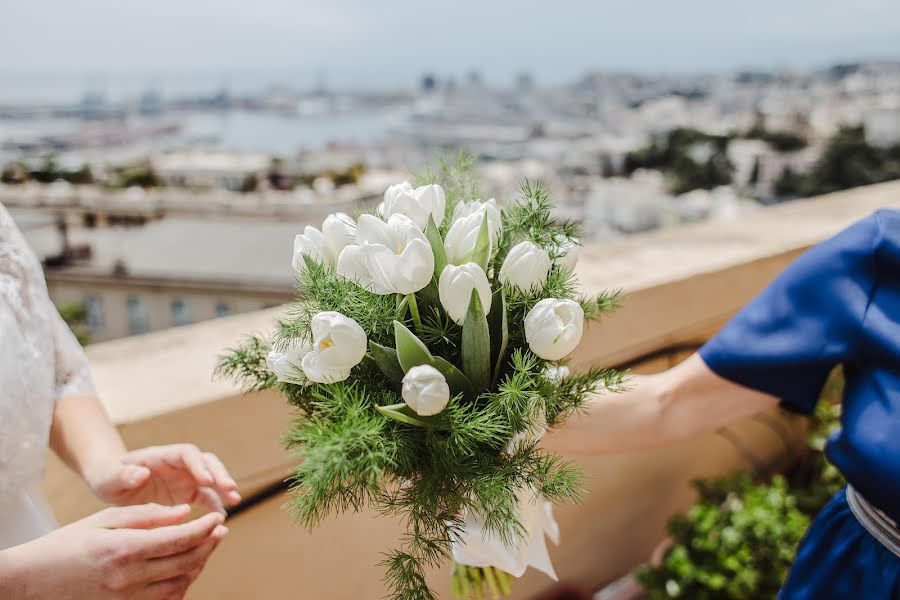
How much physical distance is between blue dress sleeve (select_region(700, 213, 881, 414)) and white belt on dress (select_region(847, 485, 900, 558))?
0.44 ft

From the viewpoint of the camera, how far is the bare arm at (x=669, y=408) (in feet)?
3.05

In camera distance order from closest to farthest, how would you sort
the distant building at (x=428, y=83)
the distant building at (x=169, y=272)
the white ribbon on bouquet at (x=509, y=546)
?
the white ribbon on bouquet at (x=509, y=546), the distant building at (x=169, y=272), the distant building at (x=428, y=83)

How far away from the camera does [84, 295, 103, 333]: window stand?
8.64 metres

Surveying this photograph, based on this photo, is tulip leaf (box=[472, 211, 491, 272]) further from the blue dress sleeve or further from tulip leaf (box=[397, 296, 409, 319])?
the blue dress sleeve

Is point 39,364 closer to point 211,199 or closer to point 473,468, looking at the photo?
point 473,468

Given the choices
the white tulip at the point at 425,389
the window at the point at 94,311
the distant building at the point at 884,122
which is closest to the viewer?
the white tulip at the point at 425,389

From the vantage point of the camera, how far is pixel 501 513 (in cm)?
54

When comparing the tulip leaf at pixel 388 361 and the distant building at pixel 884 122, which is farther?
the distant building at pixel 884 122

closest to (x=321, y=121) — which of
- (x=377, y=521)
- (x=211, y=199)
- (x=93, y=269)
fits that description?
(x=211, y=199)

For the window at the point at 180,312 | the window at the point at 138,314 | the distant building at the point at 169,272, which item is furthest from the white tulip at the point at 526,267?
the window at the point at 138,314

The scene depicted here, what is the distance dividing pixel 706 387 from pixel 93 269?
8837mm

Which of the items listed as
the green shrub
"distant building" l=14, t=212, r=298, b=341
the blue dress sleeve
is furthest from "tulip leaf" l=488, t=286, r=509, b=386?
"distant building" l=14, t=212, r=298, b=341

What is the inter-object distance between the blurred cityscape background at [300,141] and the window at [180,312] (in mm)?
37

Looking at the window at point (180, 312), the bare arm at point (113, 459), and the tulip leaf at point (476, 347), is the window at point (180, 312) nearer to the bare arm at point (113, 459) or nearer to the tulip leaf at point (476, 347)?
the bare arm at point (113, 459)
